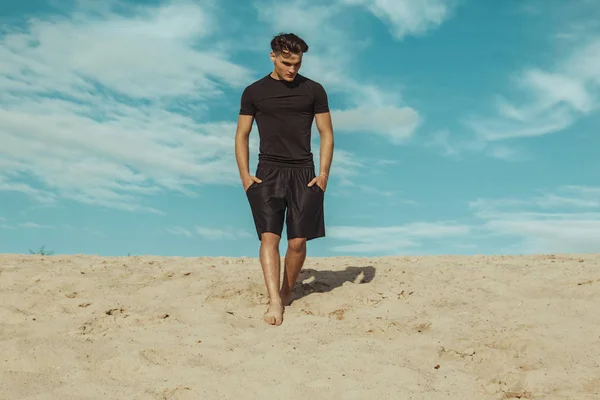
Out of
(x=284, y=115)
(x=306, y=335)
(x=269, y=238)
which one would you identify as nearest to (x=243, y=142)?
(x=284, y=115)

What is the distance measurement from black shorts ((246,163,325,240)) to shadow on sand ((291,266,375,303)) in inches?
32.9

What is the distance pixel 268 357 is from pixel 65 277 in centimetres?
321

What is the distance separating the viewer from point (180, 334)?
5.18 meters

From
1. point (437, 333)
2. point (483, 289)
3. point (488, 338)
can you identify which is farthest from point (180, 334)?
point (483, 289)

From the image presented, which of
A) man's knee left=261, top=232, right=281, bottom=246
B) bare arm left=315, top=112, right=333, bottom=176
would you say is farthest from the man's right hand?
bare arm left=315, top=112, right=333, bottom=176

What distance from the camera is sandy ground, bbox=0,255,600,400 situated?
430 cm

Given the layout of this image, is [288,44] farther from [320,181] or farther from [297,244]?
[297,244]

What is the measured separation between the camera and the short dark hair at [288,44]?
546 cm

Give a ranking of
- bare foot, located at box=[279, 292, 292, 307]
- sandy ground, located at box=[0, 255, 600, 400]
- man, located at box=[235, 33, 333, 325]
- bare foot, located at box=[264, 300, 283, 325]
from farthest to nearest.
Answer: bare foot, located at box=[279, 292, 292, 307] → man, located at box=[235, 33, 333, 325] → bare foot, located at box=[264, 300, 283, 325] → sandy ground, located at box=[0, 255, 600, 400]

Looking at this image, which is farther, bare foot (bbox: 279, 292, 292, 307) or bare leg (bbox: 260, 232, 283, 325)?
bare foot (bbox: 279, 292, 292, 307)

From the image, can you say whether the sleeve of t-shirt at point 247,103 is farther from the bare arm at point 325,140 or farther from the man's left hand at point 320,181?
the man's left hand at point 320,181

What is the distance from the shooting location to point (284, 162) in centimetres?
572

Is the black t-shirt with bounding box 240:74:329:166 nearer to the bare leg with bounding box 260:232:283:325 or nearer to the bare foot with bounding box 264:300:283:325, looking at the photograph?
the bare leg with bounding box 260:232:283:325

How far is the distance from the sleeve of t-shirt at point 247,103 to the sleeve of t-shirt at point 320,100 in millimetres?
564
